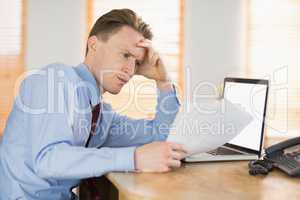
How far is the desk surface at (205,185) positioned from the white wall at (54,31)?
3.05 metres

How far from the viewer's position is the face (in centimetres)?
152

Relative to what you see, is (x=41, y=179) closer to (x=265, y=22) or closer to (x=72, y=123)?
(x=72, y=123)

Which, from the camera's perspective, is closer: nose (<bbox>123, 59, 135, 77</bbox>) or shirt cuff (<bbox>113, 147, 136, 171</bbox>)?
shirt cuff (<bbox>113, 147, 136, 171</bbox>)

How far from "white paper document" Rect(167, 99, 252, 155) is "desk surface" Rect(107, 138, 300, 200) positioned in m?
0.08

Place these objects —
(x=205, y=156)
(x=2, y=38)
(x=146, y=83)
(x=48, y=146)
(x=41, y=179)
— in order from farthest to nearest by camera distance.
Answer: (x=146, y=83) → (x=2, y=38) → (x=205, y=156) → (x=41, y=179) → (x=48, y=146)

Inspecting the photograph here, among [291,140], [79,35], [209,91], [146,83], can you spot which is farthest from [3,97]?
[291,140]

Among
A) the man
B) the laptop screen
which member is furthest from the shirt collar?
the laptop screen

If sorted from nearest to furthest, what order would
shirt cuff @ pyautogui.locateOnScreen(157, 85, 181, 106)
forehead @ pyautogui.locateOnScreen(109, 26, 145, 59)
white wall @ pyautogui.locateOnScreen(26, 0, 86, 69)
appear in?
forehead @ pyautogui.locateOnScreen(109, 26, 145, 59) < shirt cuff @ pyautogui.locateOnScreen(157, 85, 181, 106) < white wall @ pyautogui.locateOnScreen(26, 0, 86, 69)

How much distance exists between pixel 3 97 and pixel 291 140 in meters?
3.25

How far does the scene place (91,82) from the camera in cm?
149

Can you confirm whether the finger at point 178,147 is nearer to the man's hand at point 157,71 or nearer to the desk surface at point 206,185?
the desk surface at point 206,185

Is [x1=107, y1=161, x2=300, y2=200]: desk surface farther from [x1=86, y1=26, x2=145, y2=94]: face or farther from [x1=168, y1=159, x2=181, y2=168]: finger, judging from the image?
[x1=86, y1=26, x2=145, y2=94]: face

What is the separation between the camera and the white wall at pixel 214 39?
14.5 feet

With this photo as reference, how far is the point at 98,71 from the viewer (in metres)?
1.54
